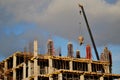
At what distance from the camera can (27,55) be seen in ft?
254

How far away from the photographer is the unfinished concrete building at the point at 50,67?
2717 inches

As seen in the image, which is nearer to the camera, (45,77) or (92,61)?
(45,77)

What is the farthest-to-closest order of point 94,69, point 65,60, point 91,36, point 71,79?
point 91,36 < point 94,69 < point 65,60 < point 71,79

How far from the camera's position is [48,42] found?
252 ft

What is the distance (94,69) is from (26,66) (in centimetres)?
1665

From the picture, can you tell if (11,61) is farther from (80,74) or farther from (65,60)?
(80,74)

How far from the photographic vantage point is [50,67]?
72625 mm

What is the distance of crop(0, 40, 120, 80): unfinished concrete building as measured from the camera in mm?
69000

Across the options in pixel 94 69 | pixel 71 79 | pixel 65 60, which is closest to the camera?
pixel 71 79

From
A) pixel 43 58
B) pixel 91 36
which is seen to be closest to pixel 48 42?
pixel 43 58

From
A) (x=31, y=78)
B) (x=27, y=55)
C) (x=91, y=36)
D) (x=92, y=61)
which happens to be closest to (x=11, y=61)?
(x=27, y=55)

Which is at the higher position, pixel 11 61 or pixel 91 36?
pixel 91 36

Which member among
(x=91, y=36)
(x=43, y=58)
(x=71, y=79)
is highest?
(x=91, y=36)

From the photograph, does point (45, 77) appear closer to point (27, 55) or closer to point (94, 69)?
point (27, 55)
